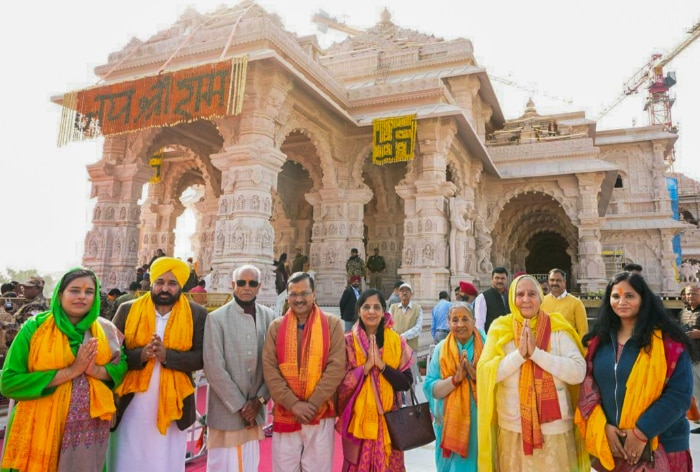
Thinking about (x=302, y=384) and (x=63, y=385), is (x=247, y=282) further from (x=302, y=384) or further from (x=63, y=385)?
(x=63, y=385)

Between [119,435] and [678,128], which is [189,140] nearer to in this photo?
[119,435]

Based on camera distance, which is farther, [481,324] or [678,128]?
[678,128]

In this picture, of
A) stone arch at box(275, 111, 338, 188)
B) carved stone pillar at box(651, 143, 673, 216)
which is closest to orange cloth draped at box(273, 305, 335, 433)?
stone arch at box(275, 111, 338, 188)

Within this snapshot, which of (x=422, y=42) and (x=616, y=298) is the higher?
(x=422, y=42)

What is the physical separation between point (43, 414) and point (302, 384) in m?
1.29

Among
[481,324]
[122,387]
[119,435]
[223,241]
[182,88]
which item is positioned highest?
[182,88]

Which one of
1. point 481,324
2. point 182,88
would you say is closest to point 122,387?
point 481,324

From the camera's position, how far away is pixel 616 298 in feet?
7.08

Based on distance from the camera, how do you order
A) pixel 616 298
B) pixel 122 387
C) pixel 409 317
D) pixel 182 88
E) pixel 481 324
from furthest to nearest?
pixel 182 88 → pixel 409 317 → pixel 481 324 → pixel 122 387 → pixel 616 298

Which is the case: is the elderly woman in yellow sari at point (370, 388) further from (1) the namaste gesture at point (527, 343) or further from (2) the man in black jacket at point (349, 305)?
(2) the man in black jacket at point (349, 305)

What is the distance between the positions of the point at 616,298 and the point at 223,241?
7294mm

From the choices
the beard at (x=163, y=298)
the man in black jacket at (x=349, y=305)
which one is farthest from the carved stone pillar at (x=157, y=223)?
the beard at (x=163, y=298)

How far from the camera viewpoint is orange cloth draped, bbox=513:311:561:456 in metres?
2.22

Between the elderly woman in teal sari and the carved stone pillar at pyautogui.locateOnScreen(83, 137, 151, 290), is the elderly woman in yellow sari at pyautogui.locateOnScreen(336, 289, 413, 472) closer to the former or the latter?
the elderly woman in teal sari
